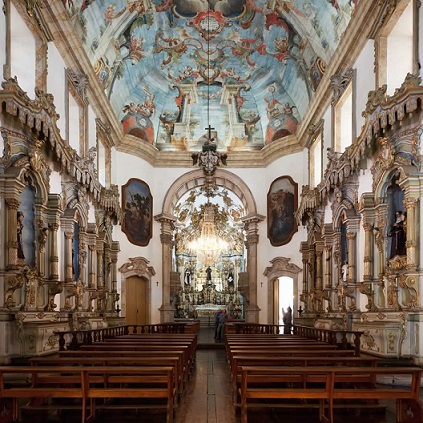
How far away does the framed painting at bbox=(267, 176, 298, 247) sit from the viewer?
89.2ft

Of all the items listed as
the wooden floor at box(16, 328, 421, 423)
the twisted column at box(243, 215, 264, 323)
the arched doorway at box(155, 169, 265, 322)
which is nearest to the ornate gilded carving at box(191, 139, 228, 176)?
the arched doorway at box(155, 169, 265, 322)

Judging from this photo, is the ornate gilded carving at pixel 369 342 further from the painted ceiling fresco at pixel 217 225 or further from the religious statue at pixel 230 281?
the religious statue at pixel 230 281

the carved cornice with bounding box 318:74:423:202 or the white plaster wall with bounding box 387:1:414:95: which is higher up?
the white plaster wall with bounding box 387:1:414:95

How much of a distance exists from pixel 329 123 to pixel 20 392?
15.6 m

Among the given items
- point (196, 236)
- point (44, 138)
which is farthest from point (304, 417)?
point (196, 236)

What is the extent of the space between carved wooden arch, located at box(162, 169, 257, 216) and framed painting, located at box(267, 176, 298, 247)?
1.00 meters

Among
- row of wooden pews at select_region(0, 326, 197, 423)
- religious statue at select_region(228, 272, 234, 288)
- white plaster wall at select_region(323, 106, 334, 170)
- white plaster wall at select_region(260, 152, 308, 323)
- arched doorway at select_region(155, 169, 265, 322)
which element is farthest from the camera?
religious statue at select_region(228, 272, 234, 288)

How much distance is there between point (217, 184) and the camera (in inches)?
1185

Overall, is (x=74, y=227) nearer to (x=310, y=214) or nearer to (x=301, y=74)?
(x=310, y=214)

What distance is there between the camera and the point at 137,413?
794 centimetres

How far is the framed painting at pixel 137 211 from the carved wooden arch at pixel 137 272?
90 centimetres

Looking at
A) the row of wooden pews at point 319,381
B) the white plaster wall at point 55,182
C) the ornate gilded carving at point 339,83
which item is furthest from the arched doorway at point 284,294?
the row of wooden pews at point 319,381

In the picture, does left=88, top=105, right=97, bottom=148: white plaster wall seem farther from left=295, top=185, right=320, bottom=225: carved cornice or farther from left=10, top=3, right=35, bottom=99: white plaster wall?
left=295, top=185, right=320, bottom=225: carved cornice

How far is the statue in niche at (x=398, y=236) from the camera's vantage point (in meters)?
11.9
